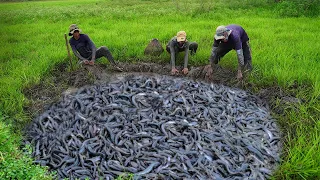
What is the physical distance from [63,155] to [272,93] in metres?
4.02

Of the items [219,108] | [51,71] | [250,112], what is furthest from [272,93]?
[51,71]

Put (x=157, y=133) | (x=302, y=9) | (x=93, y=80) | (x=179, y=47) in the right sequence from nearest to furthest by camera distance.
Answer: (x=157, y=133) < (x=93, y=80) < (x=179, y=47) < (x=302, y=9)

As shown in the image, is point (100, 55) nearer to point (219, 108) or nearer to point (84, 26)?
point (219, 108)

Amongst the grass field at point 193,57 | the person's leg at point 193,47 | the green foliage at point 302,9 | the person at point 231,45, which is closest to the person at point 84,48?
the grass field at point 193,57

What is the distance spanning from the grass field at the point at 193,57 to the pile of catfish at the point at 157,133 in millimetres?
403

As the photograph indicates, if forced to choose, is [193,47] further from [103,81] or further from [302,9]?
[302,9]

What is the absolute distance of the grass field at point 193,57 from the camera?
423cm

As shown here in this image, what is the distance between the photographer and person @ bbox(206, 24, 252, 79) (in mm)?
5857

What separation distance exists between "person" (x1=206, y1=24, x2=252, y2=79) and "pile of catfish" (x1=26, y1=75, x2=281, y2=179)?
0.65 m

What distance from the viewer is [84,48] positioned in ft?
22.6

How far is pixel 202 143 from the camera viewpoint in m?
4.60

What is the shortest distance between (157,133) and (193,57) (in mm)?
3056

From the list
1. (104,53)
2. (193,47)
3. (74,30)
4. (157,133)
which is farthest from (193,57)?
(157,133)

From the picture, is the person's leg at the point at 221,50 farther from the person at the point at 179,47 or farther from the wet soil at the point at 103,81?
the person at the point at 179,47
